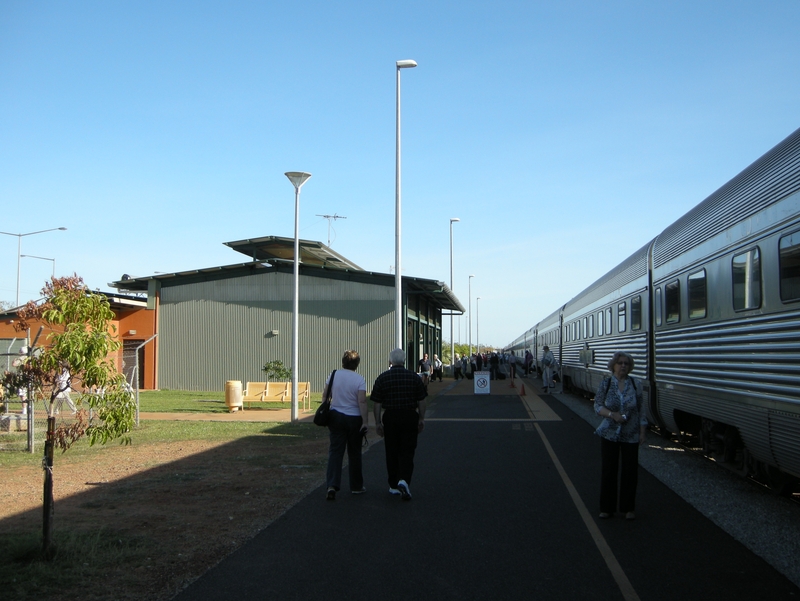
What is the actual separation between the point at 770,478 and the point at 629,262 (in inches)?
335

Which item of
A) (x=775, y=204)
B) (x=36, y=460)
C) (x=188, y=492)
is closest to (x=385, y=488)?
(x=188, y=492)

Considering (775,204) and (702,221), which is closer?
(775,204)

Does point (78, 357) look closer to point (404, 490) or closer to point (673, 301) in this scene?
point (404, 490)

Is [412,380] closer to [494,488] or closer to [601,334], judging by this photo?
[494,488]

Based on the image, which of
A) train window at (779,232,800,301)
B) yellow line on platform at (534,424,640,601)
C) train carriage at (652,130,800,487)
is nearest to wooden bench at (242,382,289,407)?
train carriage at (652,130,800,487)

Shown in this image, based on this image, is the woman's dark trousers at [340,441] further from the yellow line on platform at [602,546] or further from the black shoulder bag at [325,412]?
the yellow line on platform at [602,546]

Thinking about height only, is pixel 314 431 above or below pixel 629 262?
below

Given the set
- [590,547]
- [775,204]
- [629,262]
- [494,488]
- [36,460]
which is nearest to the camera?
[590,547]

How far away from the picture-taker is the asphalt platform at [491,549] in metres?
5.52

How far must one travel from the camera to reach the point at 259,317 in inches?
1351

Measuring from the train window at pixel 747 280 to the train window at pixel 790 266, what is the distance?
650 mm

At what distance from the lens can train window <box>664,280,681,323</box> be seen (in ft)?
39.0

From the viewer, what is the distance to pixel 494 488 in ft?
31.4

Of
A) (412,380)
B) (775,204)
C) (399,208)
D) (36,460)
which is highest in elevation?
(399,208)
